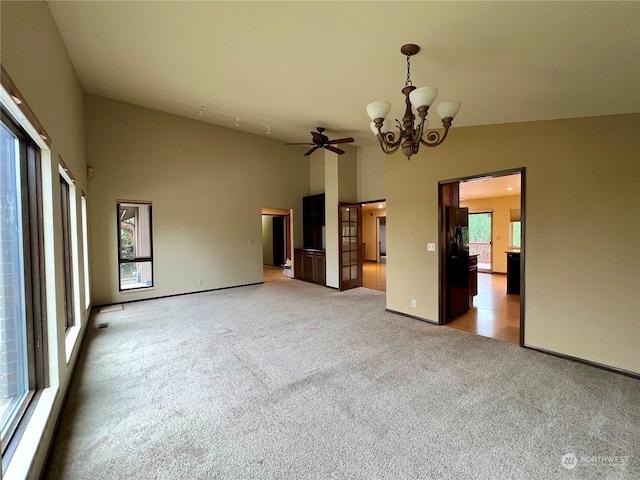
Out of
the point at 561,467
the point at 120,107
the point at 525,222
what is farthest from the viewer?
the point at 120,107

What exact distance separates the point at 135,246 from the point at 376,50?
584 cm

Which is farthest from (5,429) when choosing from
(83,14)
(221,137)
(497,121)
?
(221,137)

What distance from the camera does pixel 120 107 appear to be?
5578 millimetres

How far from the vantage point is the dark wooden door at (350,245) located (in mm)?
7004

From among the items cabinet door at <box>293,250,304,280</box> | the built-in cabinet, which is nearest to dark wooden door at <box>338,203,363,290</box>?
the built-in cabinet

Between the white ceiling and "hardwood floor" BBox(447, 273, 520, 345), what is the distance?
2779 mm

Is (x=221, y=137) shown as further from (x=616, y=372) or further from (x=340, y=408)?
(x=616, y=372)

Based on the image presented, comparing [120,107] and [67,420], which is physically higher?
[120,107]

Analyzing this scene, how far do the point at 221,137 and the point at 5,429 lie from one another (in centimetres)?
636

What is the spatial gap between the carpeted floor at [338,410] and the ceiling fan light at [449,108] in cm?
232

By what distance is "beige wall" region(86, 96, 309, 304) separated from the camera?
545cm

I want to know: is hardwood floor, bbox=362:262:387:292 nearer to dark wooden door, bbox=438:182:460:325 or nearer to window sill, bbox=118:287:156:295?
dark wooden door, bbox=438:182:460:325

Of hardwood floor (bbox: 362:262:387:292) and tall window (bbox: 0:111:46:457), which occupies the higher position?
tall window (bbox: 0:111:46:457)

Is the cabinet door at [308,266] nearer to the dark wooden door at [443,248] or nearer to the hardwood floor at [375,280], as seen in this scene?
the hardwood floor at [375,280]
